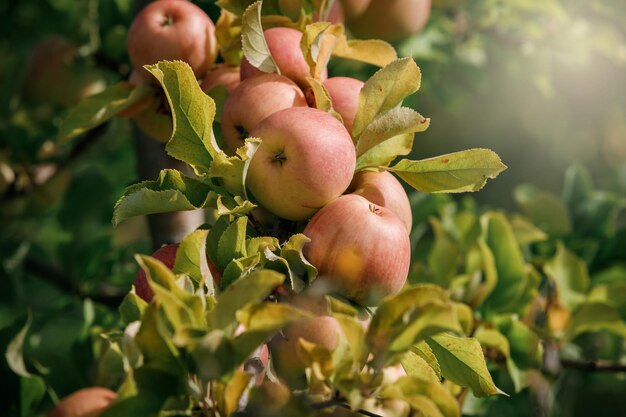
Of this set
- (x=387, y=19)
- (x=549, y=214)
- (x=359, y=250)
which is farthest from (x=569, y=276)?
(x=359, y=250)

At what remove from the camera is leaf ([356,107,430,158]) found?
831 millimetres

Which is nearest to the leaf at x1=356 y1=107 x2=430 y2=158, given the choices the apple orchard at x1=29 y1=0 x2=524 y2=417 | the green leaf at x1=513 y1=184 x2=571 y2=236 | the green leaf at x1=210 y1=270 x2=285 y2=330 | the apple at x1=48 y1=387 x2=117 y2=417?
the apple orchard at x1=29 y1=0 x2=524 y2=417

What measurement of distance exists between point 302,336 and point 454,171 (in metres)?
0.23

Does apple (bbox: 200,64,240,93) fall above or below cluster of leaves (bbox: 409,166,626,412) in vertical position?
above

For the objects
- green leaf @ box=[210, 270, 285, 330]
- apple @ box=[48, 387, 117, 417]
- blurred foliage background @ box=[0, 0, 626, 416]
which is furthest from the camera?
blurred foliage background @ box=[0, 0, 626, 416]

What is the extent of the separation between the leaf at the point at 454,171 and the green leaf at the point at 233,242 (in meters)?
0.20

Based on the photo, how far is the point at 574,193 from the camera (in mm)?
1697

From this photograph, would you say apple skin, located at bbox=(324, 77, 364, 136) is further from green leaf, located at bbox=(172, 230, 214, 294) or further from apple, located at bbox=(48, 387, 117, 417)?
apple, located at bbox=(48, 387, 117, 417)

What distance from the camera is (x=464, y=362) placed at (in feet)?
2.65

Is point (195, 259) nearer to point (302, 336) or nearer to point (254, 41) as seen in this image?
point (302, 336)

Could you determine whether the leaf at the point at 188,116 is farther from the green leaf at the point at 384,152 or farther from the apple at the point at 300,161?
the green leaf at the point at 384,152

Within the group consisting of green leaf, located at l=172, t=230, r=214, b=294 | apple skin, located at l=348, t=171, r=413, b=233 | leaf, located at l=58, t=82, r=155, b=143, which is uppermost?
apple skin, located at l=348, t=171, r=413, b=233

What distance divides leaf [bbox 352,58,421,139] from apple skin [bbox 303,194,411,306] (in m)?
0.11

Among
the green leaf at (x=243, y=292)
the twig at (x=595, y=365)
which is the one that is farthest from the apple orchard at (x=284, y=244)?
the twig at (x=595, y=365)
